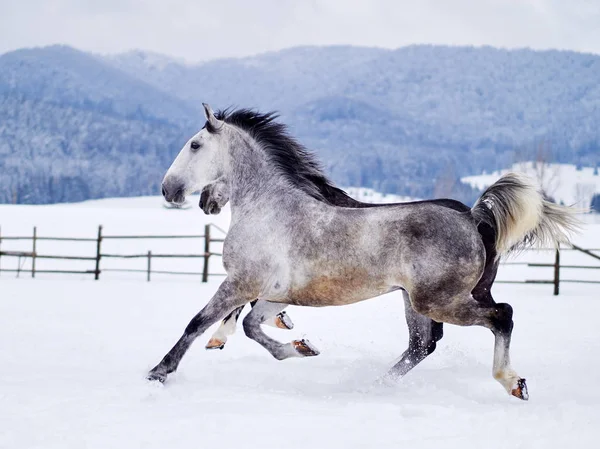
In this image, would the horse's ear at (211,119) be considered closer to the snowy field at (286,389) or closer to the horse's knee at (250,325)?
the horse's knee at (250,325)

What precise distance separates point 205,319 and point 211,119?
1.33 meters

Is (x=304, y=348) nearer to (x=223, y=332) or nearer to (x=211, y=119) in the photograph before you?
(x=223, y=332)

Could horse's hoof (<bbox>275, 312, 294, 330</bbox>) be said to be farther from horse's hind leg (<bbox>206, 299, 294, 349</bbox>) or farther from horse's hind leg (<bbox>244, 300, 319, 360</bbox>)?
horse's hind leg (<bbox>244, 300, 319, 360</bbox>)

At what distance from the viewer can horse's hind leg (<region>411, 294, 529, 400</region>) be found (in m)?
3.79

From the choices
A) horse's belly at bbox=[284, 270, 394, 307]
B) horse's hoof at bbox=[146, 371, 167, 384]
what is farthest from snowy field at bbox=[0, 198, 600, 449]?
horse's belly at bbox=[284, 270, 394, 307]

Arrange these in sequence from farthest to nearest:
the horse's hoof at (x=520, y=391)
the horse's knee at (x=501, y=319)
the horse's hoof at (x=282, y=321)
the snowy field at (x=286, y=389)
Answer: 1. the horse's hoof at (x=282, y=321)
2. the horse's knee at (x=501, y=319)
3. the horse's hoof at (x=520, y=391)
4. the snowy field at (x=286, y=389)

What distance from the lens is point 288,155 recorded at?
14.6ft

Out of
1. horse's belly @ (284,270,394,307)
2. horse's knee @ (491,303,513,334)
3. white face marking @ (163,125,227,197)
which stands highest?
white face marking @ (163,125,227,197)

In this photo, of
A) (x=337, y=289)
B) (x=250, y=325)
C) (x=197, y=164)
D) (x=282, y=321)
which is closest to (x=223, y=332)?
(x=250, y=325)

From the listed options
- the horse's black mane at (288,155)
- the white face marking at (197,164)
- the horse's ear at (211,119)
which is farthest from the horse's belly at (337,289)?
the horse's ear at (211,119)

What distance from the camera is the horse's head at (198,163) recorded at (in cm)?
431

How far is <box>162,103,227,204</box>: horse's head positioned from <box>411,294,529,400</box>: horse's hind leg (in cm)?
161

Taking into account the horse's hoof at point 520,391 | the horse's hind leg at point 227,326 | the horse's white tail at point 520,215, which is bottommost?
the horse's hoof at point 520,391

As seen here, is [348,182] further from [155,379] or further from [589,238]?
[155,379]
